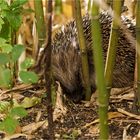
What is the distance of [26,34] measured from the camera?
4.27m

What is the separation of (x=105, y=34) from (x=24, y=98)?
672 millimetres

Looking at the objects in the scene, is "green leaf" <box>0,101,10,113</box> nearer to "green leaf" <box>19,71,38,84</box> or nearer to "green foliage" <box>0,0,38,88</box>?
"green foliage" <box>0,0,38,88</box>

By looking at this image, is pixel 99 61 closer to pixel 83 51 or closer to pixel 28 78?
pixel 28 78

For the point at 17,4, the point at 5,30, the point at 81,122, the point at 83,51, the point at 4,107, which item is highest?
the point at 17,4

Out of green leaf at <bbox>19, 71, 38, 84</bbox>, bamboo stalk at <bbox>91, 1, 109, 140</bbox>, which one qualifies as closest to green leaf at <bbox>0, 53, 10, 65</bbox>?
green leaf at <bbox>19, 71, 38, 84</bbox>

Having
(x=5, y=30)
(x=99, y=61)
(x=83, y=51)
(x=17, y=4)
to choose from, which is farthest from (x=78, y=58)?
(x=99, y=61)

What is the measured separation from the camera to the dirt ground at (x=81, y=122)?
2.32 metres

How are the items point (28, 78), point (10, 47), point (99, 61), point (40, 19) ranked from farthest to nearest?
point (40, 19) → point (10, 47) → point (28, 78) → point (99, 61)

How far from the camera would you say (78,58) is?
2902mm

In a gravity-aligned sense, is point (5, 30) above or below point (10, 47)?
above

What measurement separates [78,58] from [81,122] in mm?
573

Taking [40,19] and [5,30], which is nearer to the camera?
[5,30]

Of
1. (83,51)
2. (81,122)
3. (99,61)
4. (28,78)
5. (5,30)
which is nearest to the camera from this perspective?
(99,61)

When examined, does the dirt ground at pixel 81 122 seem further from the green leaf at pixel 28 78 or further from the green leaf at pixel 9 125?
the green leaf at pixel 28 78
